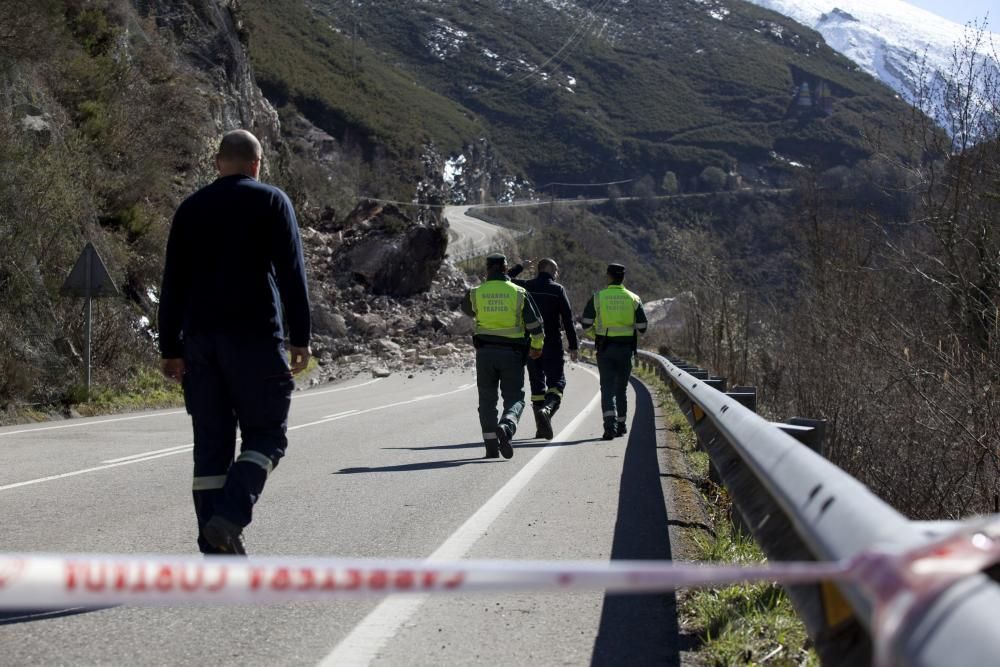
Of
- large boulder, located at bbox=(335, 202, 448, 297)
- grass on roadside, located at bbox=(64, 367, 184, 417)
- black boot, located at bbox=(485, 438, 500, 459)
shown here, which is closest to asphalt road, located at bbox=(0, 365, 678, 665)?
black boot, located at bbox=(485, 438, 500, 459)

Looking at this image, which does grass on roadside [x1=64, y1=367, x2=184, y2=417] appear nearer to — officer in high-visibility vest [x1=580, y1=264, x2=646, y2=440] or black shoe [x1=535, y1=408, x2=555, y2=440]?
black shoe [x1=535, y1=408, x2=555, y2=440]

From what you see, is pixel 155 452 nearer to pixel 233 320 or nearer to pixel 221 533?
pixel 233 320

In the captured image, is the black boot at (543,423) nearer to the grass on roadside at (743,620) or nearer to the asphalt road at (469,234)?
the grass on roadside at (743,620)

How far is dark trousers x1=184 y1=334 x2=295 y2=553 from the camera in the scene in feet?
16.3

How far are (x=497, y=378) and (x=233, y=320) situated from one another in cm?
601

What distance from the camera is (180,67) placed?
1378 inches

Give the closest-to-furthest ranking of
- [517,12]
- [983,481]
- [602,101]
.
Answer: [983,481] < [602,101] < [517,12]

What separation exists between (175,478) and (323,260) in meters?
36.7

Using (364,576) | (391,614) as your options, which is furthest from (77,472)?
(364,576)

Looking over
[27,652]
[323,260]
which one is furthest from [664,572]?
[323,260]

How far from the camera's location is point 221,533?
473 cm

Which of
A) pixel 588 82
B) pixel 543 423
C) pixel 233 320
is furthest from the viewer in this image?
pixel 588 82

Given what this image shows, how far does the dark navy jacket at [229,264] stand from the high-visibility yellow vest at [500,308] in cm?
551

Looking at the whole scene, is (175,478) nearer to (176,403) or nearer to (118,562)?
(118,562)
